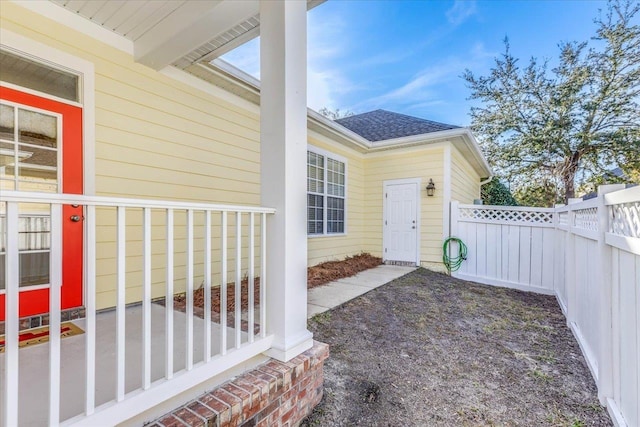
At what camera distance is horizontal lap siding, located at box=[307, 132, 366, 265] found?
6.28m

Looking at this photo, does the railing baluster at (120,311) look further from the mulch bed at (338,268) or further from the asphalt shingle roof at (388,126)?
the asphalt shingle roof at (388,126)

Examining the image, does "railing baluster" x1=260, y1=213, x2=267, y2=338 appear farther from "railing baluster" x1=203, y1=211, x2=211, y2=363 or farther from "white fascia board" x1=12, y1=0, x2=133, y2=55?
"white fascia board" x1=12, y1=0, x2=133, y2=55

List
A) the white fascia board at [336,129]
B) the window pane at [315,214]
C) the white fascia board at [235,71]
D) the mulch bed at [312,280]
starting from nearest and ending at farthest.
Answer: the mulch bed at [312,280] → the white fascia board at [235,71] → the white fascia board at [336,129] → the window pane at [315,214]

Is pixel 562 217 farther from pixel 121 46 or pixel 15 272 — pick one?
pixel 121 46

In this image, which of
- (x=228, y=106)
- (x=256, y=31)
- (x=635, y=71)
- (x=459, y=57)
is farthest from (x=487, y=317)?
(x=459, y=57)

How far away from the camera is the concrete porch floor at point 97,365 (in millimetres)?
1455

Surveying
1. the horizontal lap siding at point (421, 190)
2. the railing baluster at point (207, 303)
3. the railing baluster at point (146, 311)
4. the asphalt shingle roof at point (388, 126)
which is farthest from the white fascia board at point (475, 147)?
the railing baluster at point (146, 311)

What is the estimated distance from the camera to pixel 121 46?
324cm

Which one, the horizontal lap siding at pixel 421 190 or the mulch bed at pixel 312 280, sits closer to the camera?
the mulch bed at pixel 312 280

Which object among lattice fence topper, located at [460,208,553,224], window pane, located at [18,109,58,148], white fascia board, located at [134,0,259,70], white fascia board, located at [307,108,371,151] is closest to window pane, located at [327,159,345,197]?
white fascia board, located at [307,108,371,151]

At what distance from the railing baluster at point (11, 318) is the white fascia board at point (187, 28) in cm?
230

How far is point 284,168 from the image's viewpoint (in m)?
1.92

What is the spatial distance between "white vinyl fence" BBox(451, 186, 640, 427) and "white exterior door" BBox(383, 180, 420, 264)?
190 cm

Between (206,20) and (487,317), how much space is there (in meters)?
4.61
